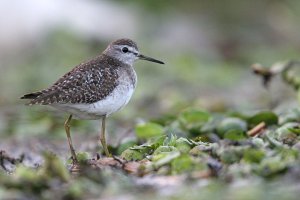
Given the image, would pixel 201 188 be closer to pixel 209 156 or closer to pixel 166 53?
pixel 209 156

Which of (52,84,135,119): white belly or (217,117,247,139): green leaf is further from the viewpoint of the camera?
(217,117,247,139): green leaf

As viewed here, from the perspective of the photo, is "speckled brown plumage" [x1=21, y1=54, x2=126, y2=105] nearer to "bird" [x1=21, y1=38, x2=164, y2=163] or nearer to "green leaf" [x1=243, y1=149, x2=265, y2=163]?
"bird" [x1=21, y1=38, x2=164, y2=163]

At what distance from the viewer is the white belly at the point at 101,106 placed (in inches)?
347

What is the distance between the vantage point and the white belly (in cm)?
881

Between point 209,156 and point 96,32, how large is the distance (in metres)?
12.9

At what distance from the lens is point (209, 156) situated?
7547 mm

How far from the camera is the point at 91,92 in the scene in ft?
29.0

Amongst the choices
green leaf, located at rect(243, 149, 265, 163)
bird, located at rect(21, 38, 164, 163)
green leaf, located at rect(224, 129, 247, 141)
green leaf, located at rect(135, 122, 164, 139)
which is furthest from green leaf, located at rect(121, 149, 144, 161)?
green leaf, located at rect(135, 122, 164, 139)

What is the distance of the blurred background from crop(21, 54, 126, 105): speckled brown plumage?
118 inches

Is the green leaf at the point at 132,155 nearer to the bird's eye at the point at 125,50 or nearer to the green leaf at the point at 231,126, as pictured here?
the green leaf at the point at 231,126

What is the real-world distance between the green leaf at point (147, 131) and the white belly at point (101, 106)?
723 mm

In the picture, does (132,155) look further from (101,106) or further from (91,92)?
(91,92)

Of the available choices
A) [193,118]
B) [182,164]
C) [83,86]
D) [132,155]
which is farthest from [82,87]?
[182,164]

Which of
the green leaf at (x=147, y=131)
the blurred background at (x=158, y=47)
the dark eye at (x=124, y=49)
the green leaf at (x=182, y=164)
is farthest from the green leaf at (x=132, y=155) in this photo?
the blurred background at (x=158, y=47)
